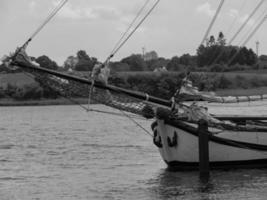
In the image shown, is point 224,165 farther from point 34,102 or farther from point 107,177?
point 34,102

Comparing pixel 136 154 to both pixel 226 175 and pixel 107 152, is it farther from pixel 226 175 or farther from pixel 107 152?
pixel 226 175

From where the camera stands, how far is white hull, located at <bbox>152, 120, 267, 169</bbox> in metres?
29.2

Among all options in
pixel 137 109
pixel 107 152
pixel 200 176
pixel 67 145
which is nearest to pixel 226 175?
pixel 200 176

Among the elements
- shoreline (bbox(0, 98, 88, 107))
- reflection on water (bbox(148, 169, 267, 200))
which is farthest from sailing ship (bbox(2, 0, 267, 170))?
shoreline (bbox(0, 98, 88, 107))

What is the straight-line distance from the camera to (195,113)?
1129 inches

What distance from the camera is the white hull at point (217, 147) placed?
29203mm

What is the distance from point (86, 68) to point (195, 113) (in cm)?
13163

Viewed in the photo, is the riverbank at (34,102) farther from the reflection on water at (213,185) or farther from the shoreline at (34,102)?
the reflection on water at (213,185)

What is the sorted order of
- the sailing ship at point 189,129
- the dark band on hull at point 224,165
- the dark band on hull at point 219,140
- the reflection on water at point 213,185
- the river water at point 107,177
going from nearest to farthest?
the reflection on water at point 213,185 → the river water at point 107,177 → the sailing ship at point 189,129 → the dark band on hull at point 219,140 → the dark band on hull at point 224,165

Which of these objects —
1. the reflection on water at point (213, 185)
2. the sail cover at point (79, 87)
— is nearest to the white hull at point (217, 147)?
the reflection on water at point (213, 185)

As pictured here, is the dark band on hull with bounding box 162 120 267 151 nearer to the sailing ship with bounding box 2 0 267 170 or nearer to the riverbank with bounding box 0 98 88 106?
the sailing ship with bounding box 2 0 267 170

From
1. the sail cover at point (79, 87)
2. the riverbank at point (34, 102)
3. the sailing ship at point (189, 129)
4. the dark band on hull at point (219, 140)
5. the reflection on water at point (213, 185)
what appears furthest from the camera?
the riverbank at point (34, 102)

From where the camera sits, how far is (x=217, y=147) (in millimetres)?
29406

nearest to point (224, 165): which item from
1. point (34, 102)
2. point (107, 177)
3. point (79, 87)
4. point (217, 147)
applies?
point (217, 147)
